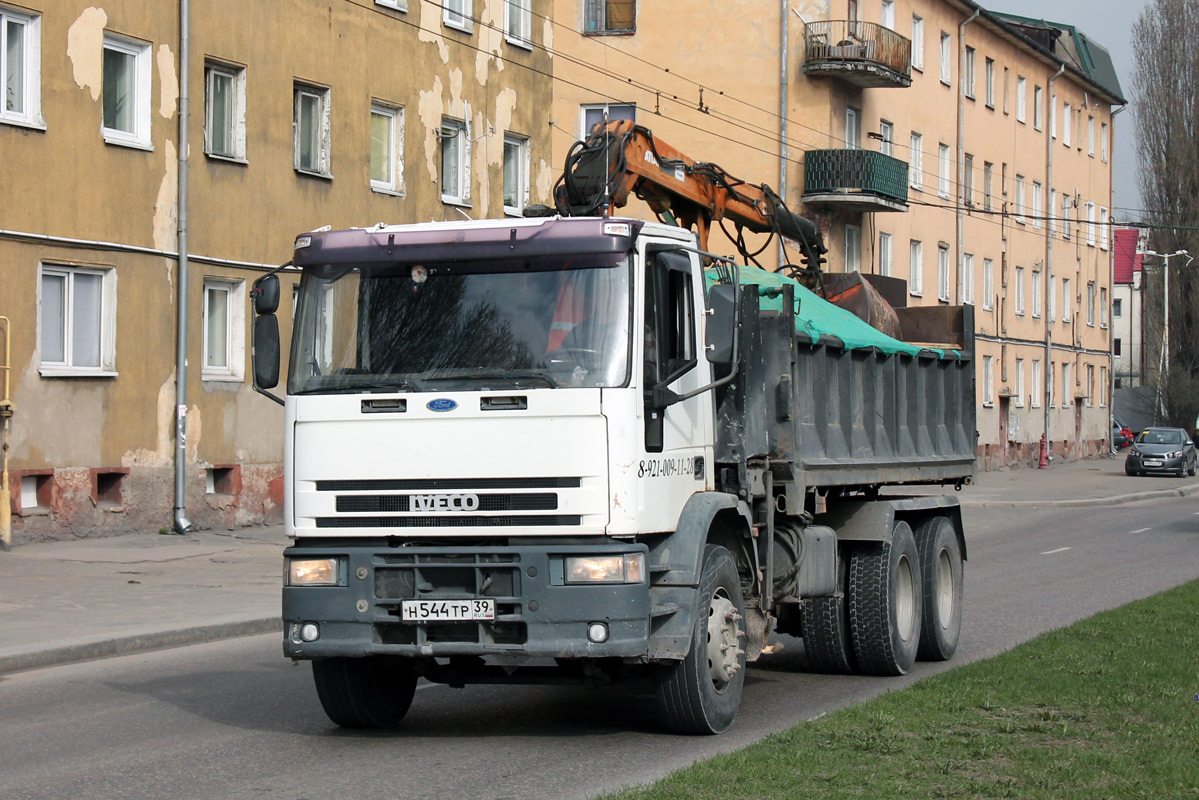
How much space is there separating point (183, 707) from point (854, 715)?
406cm

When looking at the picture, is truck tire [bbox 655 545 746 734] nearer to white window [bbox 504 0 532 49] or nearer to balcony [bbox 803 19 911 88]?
white window [bbox 504 0 532 49]

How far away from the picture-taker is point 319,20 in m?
25.0

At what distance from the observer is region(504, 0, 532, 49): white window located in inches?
1186

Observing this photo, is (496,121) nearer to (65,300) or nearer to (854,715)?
(65,300)

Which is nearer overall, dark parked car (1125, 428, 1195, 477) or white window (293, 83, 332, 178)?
white window (293, 83, 332, 178)

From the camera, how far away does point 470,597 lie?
7895 millimetres

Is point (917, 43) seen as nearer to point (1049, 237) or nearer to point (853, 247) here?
point (853, 247)

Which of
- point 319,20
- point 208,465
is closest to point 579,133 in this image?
point 319,20

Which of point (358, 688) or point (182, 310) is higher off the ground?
point (182, 310)

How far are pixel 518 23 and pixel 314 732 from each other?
2330cm

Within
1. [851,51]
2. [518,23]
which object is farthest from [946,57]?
[518,23]

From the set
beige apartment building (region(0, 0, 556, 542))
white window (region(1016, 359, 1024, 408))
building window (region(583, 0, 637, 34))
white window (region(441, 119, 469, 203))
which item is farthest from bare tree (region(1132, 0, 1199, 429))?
beige apartment building (region(0, 0, 556, 542))

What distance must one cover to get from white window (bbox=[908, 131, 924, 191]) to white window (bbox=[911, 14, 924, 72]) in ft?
6.23

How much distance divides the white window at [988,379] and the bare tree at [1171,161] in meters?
21.8
